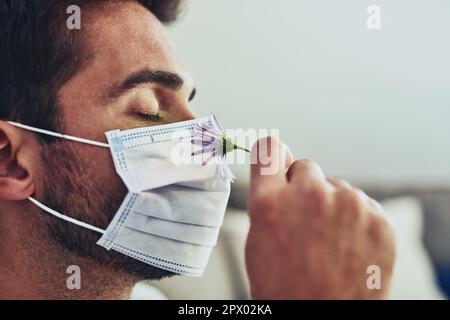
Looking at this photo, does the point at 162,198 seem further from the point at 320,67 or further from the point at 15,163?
the point at 320,67

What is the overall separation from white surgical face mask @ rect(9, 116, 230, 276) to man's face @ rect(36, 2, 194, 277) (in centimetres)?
2

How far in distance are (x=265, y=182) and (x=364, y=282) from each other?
22cm

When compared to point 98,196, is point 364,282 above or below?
below

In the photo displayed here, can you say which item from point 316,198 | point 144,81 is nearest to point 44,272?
point 144,81

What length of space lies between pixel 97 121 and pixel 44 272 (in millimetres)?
331

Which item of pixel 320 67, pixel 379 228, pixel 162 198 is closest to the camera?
pixel 379 228

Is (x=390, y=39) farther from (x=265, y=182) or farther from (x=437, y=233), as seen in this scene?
(x=437, y=233)

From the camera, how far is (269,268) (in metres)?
0.88

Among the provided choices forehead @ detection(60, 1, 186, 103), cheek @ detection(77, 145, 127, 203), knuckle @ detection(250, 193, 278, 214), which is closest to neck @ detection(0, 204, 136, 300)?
cheek @ detection(77, 145, 127, 203)

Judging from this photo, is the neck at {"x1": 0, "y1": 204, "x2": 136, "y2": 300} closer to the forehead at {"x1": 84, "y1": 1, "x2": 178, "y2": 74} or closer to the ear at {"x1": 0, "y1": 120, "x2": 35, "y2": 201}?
the ear at {"x1": 0, "y1": 120, "x2": 35, "y2": 201}

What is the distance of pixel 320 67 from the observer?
1.39 metres

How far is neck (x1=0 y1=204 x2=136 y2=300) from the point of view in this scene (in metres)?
1.10
